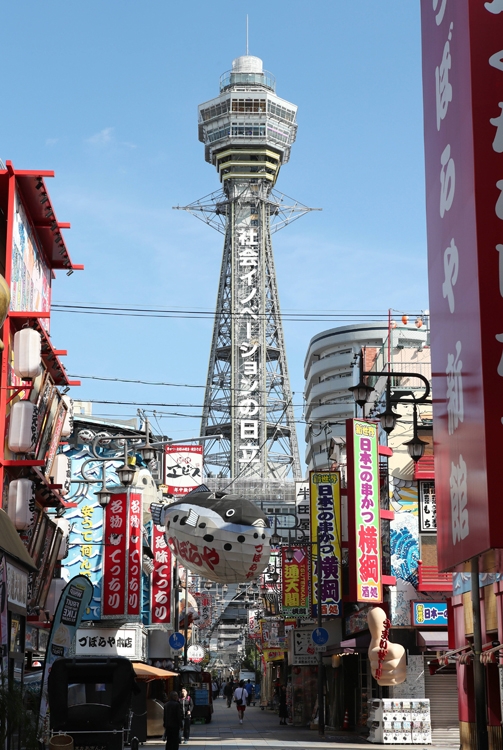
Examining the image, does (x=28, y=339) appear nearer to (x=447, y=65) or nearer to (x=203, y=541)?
(x=203, y=541)

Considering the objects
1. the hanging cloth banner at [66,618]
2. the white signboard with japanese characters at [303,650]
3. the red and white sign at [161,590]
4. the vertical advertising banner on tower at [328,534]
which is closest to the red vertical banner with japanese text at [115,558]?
the red and white sign at [161,590]

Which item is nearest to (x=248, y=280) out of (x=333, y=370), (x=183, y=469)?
(x=333, y=370)

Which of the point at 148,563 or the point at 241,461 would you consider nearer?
the point at 148,563

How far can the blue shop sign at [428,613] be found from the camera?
108 feet

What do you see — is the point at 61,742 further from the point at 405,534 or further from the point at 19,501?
the point at 405,534

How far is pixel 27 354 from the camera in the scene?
2338 cm

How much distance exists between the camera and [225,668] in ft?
569

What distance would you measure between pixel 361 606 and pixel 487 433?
1092 inches

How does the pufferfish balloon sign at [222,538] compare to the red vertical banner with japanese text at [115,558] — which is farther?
Answer: the red vertical banner with japanese text at [115,558]

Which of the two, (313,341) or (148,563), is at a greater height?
(313,341)

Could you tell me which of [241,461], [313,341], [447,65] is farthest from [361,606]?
[313,341]

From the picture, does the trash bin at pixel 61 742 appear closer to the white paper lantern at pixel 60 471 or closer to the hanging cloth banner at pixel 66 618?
the hanging cloth banner at pixel 66 618

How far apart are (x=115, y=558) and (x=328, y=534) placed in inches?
306

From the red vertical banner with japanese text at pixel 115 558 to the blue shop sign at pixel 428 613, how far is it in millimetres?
10972
